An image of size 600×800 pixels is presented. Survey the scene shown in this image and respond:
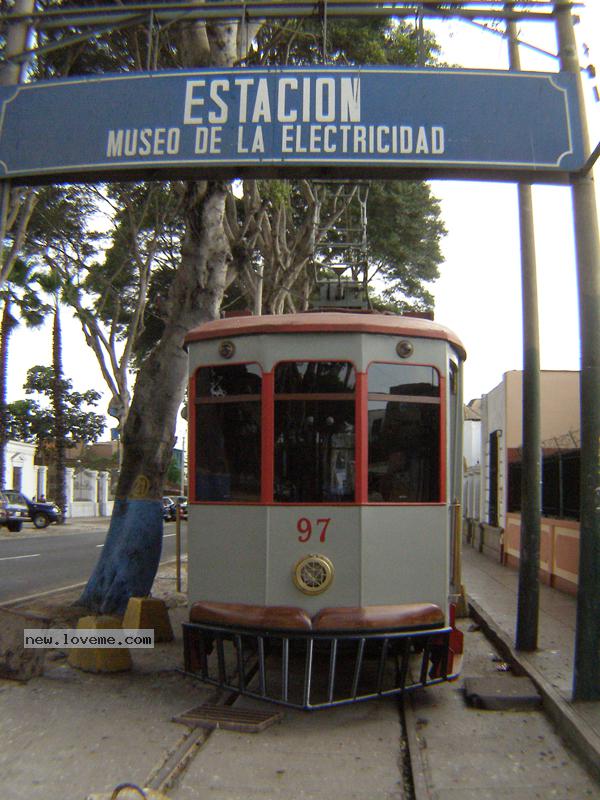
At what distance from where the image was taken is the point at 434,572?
679 centimetres

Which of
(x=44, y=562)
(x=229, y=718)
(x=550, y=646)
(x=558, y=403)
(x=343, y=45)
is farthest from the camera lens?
(x=558, y=403)

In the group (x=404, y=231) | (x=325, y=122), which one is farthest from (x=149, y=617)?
(x=404, y=231)

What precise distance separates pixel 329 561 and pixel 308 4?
4719mm

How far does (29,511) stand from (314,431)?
1190 inches

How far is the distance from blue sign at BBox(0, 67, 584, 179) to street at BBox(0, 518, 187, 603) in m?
7.37

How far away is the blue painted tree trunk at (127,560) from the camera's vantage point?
10.0 meters

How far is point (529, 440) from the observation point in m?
9.20

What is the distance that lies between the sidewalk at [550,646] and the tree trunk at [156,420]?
4.20 metres

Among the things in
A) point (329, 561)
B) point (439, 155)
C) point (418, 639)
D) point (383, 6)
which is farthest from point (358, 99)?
point (418, 639)

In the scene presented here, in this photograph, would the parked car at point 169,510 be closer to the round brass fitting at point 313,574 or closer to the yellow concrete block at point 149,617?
the yellow concrete block at point 149,617

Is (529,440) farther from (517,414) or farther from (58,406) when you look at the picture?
(58,406)

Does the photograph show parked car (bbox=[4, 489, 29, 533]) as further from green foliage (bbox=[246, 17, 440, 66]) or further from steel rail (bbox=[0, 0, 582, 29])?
steel rail (bbox=[0, 0, 582, 29])

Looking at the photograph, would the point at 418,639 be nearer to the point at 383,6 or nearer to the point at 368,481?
the point at 368,481

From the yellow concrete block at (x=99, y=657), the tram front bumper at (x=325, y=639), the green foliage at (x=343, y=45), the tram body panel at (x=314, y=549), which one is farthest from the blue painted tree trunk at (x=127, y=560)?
the green foliage at (x=343, y=45)
